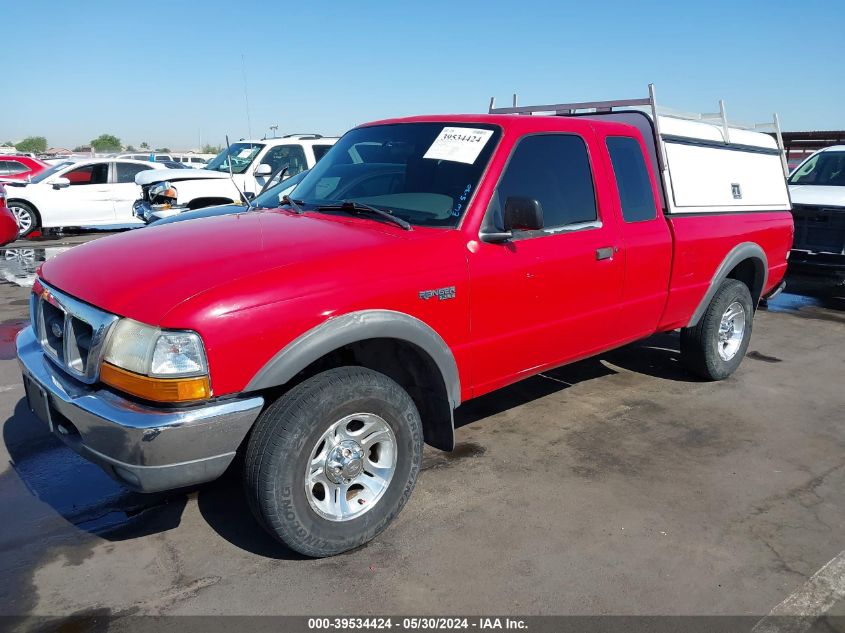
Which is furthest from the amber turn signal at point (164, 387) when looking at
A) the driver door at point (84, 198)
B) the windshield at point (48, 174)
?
the windshield at point (48, 174)

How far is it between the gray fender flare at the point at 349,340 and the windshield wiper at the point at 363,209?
1.85 feet

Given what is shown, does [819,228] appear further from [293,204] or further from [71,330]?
[71,330]

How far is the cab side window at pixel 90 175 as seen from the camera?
14094 millimetres

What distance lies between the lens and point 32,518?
3.39 m

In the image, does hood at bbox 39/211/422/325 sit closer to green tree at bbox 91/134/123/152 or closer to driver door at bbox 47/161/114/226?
driver door at bbox 47/161/114/226

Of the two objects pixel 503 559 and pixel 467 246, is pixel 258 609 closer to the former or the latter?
pixel 503 559

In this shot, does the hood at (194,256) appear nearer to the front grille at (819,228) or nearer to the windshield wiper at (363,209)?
the windshield wiper at (363,209)

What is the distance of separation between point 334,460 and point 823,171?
904cm

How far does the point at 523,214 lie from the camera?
3.40 m

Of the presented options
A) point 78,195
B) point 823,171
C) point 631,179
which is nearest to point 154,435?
point 631,179

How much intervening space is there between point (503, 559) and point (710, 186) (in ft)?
11.1

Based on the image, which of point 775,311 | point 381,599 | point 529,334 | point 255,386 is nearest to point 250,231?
point 255,386

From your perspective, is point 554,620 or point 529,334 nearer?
point 554,620

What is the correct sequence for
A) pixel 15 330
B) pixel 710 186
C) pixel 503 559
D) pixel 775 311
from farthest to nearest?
1. pixel 775 311
2. pixel 15 330
3. pixel 710 186
4. pixel 503 559
